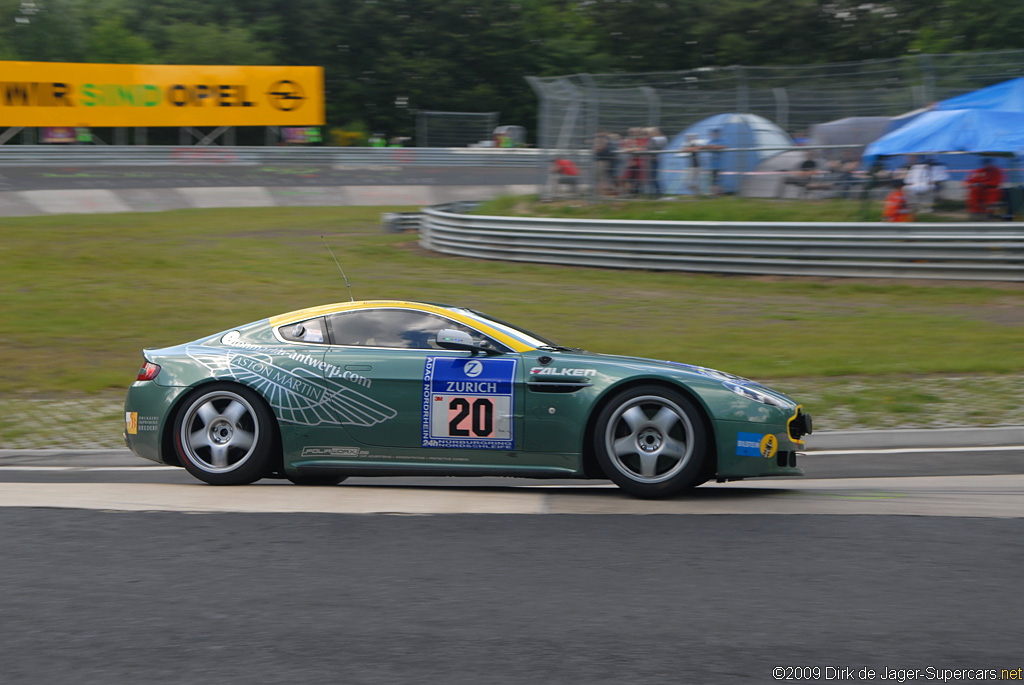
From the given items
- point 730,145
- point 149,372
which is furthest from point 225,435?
point 730,145

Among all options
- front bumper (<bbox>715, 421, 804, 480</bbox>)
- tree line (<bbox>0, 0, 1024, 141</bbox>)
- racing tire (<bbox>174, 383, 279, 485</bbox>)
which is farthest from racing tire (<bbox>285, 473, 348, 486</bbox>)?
tree line (<bbox>0, 0, 1024, 141</bbox>)

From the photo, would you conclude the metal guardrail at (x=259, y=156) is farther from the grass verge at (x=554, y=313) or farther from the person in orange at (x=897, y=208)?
the person in orange at (x=897, y=208)

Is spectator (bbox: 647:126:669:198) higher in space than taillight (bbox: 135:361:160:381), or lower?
higher

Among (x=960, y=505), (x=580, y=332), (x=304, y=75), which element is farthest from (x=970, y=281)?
(x=304, y=75)

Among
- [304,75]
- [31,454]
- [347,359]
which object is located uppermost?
[304,75]

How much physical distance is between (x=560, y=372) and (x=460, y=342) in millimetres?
595

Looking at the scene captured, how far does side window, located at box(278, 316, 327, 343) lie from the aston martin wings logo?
22 cm

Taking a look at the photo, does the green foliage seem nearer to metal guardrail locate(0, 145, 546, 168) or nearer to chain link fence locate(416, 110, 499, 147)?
metal guardrail locate(0, 145, 546, 168)

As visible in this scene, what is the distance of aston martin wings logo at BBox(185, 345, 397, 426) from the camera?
6.36 meters

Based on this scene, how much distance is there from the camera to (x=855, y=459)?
7.64 metres

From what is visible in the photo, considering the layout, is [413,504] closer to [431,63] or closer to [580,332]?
[580,332]

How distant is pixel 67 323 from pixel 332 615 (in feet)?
35.7

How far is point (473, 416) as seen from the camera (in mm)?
6184

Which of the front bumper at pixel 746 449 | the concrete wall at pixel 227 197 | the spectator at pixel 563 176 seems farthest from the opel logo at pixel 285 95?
the front bumper at pixel 746 449
